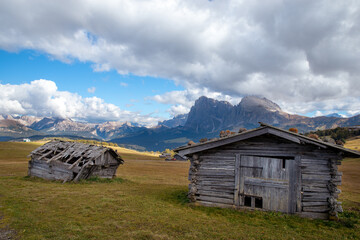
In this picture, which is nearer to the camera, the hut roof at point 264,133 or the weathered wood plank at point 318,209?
the hut roof at point 264,133

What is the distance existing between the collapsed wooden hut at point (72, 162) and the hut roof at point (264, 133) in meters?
12.5

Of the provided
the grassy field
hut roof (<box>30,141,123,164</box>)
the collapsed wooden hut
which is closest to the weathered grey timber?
the grassy field

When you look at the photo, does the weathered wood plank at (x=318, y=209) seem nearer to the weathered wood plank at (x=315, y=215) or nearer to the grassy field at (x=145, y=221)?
the weathered wood plank at (x=315, y=215)

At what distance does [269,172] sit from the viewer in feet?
40.8

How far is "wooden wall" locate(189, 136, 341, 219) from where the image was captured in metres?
11.6

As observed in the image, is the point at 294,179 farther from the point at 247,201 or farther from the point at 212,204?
the point at 212,204

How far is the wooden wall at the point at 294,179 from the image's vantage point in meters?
11.6

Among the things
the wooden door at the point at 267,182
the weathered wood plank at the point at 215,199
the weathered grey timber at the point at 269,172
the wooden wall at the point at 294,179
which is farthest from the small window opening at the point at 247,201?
the weathered wood plank at the point at 215,199

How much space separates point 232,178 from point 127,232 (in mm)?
7201

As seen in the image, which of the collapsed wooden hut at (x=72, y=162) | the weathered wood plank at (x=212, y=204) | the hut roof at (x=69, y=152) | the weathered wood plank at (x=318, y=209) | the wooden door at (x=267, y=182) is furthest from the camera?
the hut roof at (x=69, y=152)

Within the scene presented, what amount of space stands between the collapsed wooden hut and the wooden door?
15.6 meters

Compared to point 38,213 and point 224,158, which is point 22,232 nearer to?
point 38,213

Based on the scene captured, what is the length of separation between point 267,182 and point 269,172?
603mm

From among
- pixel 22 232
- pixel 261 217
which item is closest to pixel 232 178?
pixel 261 217
